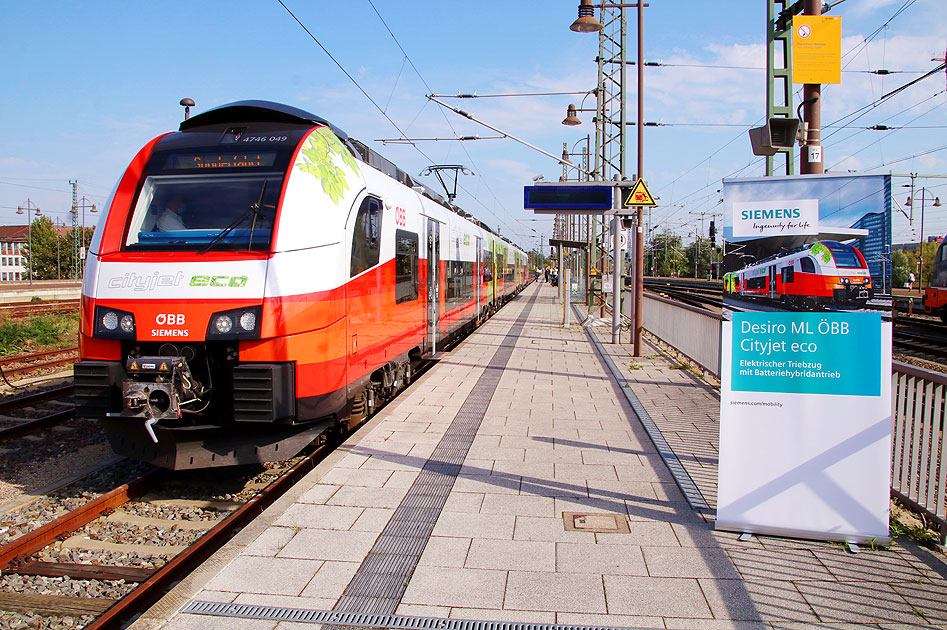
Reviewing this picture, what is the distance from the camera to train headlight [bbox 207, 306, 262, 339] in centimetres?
507

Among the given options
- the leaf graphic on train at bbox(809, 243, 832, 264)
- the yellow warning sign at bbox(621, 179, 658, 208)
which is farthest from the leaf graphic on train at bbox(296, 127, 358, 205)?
the yellow warning sign at bbox(621, 179, 658, 208)

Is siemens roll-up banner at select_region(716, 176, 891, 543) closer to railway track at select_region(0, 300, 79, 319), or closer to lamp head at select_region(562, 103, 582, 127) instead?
lamp head at select_region(562, 103, 582, 127)

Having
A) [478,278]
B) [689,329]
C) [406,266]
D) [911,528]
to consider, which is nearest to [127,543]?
[406,266]

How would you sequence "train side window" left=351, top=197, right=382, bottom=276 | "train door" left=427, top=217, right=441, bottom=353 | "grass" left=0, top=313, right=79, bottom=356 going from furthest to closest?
1. "grass" left=0, top=313, right=79, bottom=356
2. "train door" left=427, top=217, right=441, bottom=353
3. "train side window" left=351, top=197, right=382, bottom=276

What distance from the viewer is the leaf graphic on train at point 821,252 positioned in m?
4.26

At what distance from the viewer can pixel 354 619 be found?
3.29 metres

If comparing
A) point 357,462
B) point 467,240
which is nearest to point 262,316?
point 357,462

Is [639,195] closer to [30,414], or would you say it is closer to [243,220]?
[243,220]

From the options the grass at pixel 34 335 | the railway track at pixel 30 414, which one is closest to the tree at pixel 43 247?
the grass at pixel 34 335

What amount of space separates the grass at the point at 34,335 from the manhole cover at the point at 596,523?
14974mm

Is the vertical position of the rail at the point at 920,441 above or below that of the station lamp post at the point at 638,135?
below

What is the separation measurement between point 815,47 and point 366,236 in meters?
4.33

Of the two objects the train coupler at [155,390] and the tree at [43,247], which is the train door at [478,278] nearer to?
the train coupler at [155,390]

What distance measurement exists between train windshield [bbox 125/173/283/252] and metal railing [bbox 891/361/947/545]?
4.83m
